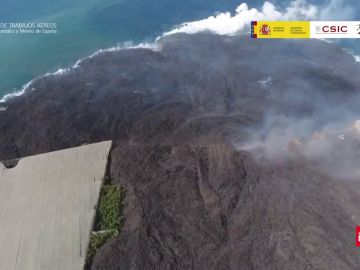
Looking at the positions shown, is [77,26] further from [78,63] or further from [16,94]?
[16,94]

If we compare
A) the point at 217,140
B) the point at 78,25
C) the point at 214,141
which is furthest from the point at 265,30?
the point at 78,25

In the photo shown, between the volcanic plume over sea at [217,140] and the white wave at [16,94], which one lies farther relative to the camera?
the white wave at [16,94]

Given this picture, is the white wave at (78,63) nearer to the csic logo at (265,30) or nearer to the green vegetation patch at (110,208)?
the csic logo at (265,30)

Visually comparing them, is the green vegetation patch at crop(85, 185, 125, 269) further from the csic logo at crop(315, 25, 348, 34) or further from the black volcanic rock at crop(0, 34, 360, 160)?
the csic logo at crop(315, 25, 348, 34)

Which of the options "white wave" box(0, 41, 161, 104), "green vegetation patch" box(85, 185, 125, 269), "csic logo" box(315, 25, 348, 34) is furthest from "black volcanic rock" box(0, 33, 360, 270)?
"csic logo" box(315, 25, 348, 34)

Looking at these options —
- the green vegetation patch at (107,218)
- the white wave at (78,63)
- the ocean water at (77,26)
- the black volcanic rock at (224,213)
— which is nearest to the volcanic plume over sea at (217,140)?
the black volcanic rock at (224,213)

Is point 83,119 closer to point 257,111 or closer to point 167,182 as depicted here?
point 167,182
